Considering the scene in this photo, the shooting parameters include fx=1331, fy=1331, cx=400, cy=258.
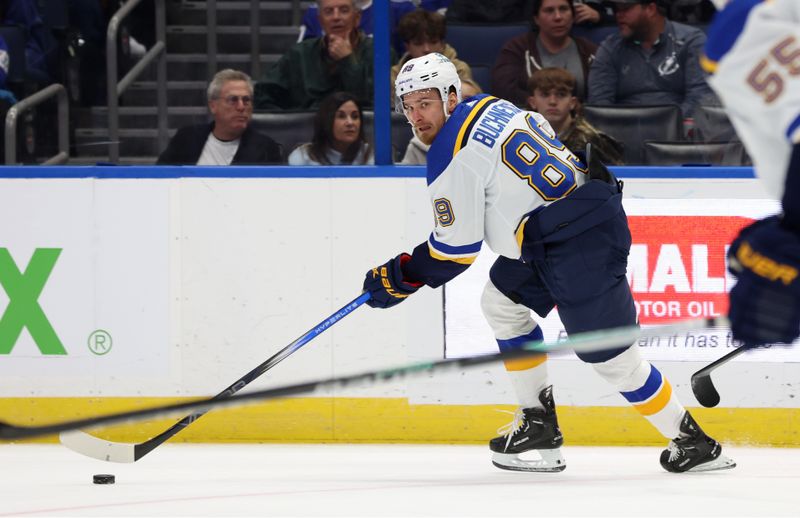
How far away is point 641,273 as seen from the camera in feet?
14.8

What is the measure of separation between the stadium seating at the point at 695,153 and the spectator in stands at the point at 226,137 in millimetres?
1293

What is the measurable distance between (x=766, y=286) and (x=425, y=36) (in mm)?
3098

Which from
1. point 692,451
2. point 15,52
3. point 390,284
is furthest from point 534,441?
point 15,52

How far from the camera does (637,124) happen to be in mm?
4629

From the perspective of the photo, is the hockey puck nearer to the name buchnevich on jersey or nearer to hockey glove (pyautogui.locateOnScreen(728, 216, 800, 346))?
the name buchnevich on jersey

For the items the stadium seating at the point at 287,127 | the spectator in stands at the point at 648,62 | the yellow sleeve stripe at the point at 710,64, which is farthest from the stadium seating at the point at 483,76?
the yellow sleeve stripe at the point at 710,64

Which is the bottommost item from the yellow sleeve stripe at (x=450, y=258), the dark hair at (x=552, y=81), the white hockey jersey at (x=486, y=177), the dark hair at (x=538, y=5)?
the yellow sleeve stripe at (x=450, y=258)

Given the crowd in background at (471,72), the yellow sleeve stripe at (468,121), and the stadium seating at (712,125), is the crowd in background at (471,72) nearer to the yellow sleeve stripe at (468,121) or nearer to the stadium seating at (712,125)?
the stadium seating at (712,125)

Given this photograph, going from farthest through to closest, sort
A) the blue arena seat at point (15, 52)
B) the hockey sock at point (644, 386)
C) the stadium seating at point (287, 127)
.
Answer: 1. the blue arena seat at point (15, 52)
2. the stadium seating at point (287, 127)
3. the hockey sock at point (644, 386)

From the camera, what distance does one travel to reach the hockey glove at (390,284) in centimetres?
378

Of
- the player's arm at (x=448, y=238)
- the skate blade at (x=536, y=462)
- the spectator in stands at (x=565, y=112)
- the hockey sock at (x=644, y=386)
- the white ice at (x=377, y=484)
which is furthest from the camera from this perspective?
the spectator in stands at (x=565, y=112)

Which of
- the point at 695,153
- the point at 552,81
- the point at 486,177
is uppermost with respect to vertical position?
the point at 552,81

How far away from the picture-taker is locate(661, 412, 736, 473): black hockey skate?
12.8ft

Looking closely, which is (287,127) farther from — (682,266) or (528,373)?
(682,266)
